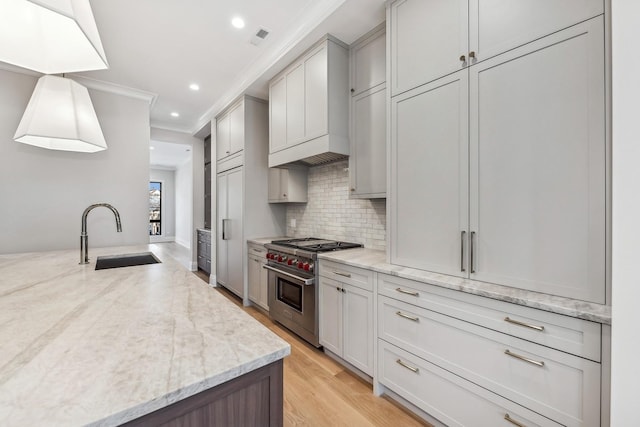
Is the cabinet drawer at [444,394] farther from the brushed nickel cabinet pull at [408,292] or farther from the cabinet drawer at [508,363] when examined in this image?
the brushed nickel cabinet pull at [408,292]

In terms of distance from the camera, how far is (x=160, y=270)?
1.69m

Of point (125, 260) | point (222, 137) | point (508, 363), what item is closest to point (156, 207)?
point (222, 137)

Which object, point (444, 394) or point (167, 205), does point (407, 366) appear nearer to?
point (444, 394)

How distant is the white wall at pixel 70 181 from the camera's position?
2.97 meters

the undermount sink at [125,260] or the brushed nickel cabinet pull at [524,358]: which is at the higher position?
the undermount sink at [125,260]

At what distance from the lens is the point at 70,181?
3281 millimetres

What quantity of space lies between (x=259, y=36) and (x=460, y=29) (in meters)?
Result: 1.92

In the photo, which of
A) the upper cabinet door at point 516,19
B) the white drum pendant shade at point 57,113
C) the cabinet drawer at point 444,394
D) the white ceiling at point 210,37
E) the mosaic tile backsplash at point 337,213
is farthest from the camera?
the mosaic tile backsplash at point 337,213

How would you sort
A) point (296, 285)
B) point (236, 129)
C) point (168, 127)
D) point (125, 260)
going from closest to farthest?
1. point (125, 260)
2. point (296, 285)
3. point (236, 129)
4. point (168, 127)

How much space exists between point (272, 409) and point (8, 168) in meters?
4.03

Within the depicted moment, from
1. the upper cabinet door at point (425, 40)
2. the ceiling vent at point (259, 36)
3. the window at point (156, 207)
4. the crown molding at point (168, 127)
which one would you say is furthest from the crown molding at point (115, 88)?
the window at point (156, 207)

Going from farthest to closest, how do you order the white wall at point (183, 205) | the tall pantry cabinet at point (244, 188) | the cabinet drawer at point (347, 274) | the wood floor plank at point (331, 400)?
1. the white wall at point (183, 205)
2. the tall pantry cabinet at point (244, 188)
3. the cabinet drawer at point (347, 274)
4. the wood floor plank at point (331, 400)

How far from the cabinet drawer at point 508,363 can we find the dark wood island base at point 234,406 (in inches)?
46.3

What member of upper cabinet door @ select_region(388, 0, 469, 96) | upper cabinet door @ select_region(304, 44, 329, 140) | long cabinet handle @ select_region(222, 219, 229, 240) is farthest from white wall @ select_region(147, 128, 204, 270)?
upper cabinet door @ select_region(388, 0, 469, 96)
